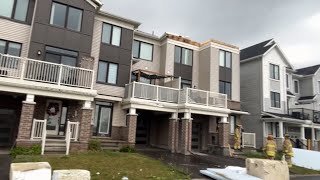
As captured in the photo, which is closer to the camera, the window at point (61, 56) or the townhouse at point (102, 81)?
the townhouse at point (102, 81)

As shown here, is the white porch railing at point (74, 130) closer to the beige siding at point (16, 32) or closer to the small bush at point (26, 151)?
the small bush at point (26, 151)

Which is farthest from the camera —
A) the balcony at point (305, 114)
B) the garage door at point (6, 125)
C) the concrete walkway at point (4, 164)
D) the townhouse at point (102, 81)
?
the balcony at point (305, 114)

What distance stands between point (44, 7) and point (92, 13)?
3.09 meters

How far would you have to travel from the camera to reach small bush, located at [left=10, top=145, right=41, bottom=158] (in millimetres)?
13055

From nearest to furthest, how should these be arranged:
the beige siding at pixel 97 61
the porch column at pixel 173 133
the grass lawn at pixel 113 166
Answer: the grass lawn at pixel 113 166
the beige siding at pixel 97 61
the porch column at pixel 173 133

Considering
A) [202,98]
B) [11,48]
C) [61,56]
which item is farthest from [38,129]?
[202,98]

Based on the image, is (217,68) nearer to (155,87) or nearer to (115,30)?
(155,87)

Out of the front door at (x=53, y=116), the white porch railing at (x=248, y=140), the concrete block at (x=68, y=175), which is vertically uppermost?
the front door at (x=53, y=116)

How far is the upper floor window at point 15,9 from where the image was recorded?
1640 cm

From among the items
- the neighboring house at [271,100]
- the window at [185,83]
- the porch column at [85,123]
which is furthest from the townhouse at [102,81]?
the neighboring house at [271,100]

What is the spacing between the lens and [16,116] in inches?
645

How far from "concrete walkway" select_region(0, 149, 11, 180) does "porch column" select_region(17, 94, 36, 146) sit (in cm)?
89

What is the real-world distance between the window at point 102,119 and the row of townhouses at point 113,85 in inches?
2.8

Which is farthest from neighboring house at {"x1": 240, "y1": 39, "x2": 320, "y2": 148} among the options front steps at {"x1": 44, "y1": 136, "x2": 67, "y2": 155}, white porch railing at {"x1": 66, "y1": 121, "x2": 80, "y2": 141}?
front steps at {"x1": 44, "y1": 136, "x2": 67, "y2": 155}
